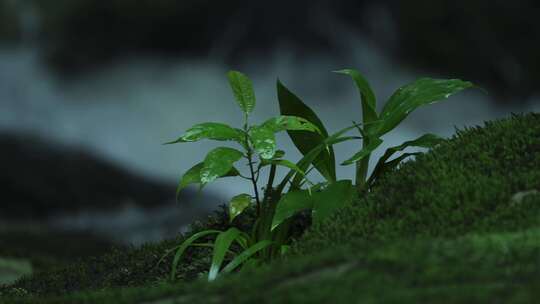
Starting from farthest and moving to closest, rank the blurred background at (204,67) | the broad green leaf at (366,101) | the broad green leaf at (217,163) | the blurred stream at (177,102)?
the blurred stream at (177,102)
the blurred background at (204,67)
the broad green leaf at (366,101)
the broad green leaf at (217,163)

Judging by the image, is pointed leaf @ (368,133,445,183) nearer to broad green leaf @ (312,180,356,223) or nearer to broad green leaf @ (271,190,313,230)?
broad green leaf @ (312,180,356,223)

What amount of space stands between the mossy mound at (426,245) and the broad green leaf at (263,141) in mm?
362

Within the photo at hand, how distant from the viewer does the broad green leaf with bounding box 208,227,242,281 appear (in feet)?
10.2

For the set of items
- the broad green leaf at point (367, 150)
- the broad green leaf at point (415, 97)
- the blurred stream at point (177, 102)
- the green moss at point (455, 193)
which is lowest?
the green moss at point (455, 193)

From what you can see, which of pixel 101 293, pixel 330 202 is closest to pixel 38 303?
pixel 101 293

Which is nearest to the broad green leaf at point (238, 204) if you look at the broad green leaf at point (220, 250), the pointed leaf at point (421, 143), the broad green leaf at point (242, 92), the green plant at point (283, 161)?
the green plant at point (283, 161)

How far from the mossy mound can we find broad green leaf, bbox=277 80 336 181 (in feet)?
1.11

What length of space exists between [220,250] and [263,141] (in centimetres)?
47

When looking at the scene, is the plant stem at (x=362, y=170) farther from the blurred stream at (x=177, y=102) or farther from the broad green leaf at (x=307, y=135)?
the blurred stream at (x=177, y=102)

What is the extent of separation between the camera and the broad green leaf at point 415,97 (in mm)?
3428

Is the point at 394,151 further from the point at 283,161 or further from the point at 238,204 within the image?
the point at 238,204

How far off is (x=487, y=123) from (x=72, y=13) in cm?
846

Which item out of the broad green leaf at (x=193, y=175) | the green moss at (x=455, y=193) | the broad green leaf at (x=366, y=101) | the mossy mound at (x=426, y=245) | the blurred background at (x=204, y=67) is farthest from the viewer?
the blurred background at (x=204, y=67)

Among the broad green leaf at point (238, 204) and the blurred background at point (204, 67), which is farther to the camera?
the blurred background at point (204, 67)
